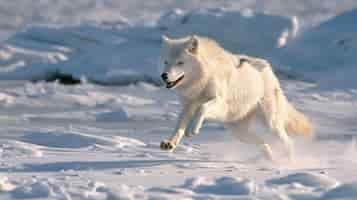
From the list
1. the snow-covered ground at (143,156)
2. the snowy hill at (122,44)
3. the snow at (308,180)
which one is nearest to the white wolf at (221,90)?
the snow-covered ground at (143,156)

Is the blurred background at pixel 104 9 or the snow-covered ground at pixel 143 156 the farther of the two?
the blurred background at pixel 104 9

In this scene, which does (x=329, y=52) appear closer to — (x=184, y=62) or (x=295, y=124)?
(x=295, y=124)

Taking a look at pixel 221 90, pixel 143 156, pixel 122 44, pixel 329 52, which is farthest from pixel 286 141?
pixel 122 44

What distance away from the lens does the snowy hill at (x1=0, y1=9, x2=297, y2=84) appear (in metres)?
17.2

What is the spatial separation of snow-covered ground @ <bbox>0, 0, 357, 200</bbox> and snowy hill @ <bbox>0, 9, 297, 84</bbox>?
0.10ft

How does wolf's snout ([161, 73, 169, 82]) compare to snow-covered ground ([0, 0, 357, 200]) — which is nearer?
snow-covered ground ([0, 0, 357, 200])

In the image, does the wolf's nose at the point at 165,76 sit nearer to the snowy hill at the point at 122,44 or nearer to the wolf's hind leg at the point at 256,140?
the wolf's hind leg at the point at 256,140

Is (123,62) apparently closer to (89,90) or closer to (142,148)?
(89,90)

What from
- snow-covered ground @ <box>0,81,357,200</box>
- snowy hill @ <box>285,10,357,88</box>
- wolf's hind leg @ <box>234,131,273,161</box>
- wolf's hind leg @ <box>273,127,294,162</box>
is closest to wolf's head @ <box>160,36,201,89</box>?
snow-covered ground @ <box>0,81,357,200</box>

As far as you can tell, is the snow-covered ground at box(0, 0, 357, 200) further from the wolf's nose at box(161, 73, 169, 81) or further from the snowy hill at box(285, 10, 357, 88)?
the wolf's nose at box(161, 73, 169, 81)

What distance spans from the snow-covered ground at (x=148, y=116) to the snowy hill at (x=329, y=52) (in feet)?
0.10

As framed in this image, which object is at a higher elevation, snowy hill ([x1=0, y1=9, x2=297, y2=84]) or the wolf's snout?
snowy hill ([x1=0, y1=9, x2=297, y2=84])

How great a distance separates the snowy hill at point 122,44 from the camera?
56.3ft

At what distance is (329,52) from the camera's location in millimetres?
17422
